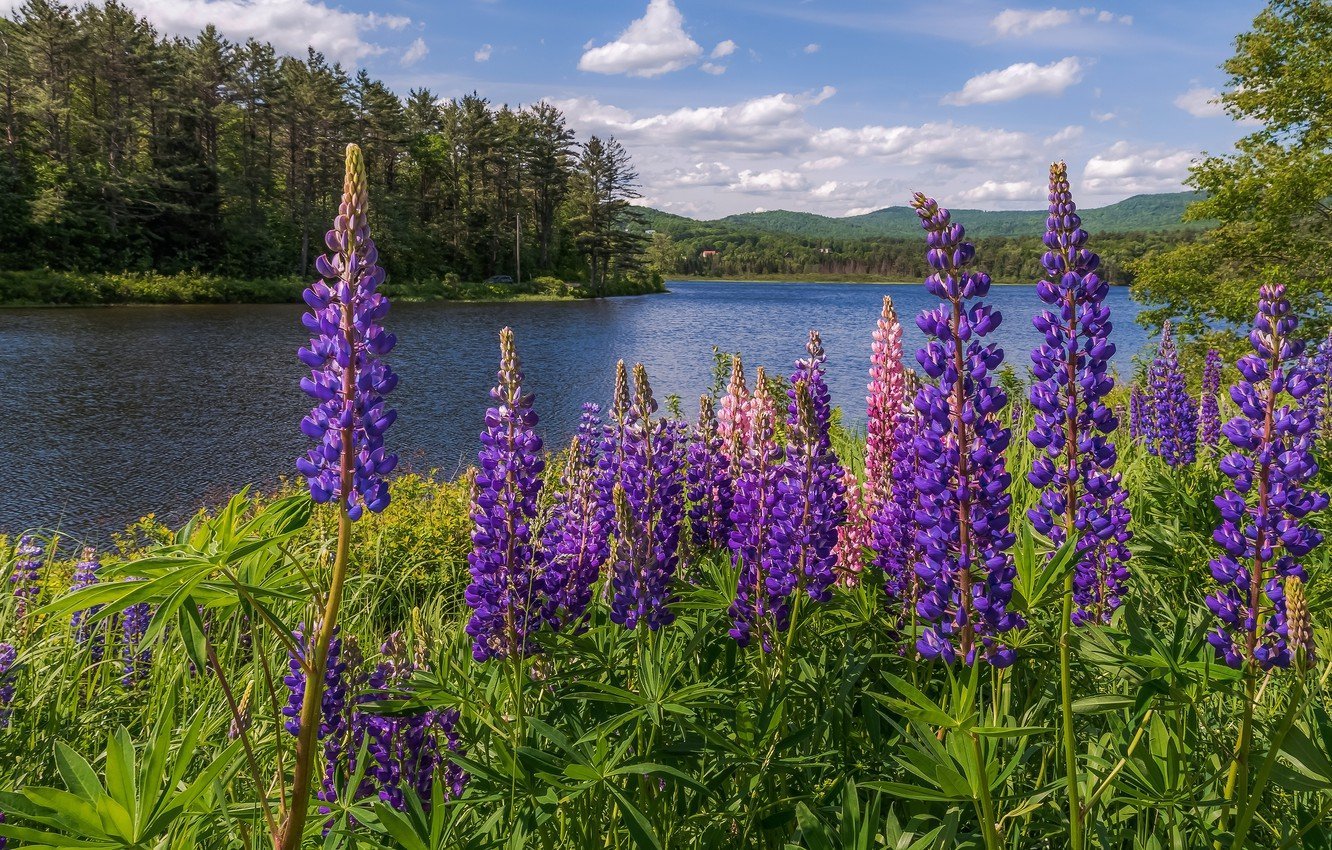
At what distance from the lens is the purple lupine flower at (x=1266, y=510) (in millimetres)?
1749

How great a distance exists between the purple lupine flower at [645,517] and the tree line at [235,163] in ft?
151

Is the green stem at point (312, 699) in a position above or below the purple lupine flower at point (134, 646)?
above

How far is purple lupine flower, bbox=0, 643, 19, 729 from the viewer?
2812mm

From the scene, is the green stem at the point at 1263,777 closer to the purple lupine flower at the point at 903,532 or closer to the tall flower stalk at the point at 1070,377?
the tall flower stalk at the point at 1070,377

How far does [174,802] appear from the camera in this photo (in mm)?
1234

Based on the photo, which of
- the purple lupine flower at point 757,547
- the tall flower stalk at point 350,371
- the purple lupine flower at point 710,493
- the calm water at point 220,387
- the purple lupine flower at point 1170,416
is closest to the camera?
the tall flower stalk at point 350,371

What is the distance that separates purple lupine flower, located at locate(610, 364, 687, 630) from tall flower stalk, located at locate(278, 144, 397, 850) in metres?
1.12

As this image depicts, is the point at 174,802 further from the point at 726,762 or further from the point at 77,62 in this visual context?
the point at 77,62

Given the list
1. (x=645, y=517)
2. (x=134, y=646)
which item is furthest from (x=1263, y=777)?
Answer: (x=134, y=646)

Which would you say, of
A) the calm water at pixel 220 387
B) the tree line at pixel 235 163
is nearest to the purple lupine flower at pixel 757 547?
the calm water at pixel 220 387

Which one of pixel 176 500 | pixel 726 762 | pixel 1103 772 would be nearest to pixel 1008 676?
pixel 1103 772

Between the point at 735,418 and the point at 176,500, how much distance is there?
980cm

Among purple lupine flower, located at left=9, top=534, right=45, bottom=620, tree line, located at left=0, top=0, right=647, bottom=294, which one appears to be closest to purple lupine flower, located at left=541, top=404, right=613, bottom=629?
purple lupine flower, located at left=9, top=534, right=45, bottom=620

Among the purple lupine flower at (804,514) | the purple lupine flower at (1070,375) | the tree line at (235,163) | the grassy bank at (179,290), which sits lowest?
the purple lupine flower at (804,514)
